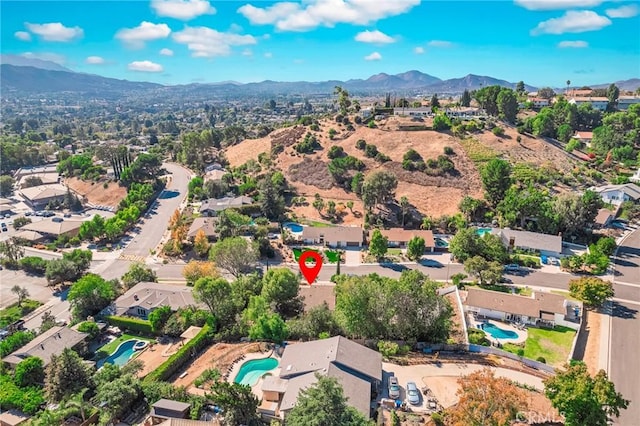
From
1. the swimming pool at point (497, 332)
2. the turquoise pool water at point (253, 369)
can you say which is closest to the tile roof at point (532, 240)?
the swimming pool at point (497, 332)

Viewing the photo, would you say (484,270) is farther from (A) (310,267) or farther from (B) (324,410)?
(B) (324,410)

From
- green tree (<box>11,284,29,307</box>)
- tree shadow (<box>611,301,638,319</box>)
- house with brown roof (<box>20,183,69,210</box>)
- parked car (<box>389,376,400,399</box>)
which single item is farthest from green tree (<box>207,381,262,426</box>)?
house with brown roof (<box>20,183,69,210</box>)

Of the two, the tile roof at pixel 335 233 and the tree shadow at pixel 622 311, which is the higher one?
the tile roof at pixel 335 233

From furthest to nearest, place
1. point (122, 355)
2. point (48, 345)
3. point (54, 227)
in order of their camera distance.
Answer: point (54, 227)
point (122, 355)
point (48, 345)

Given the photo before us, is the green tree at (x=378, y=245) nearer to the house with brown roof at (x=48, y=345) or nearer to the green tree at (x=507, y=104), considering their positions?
the house with brown roof at (x=48, y=345)

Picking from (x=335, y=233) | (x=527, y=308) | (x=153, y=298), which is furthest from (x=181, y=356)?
(x=527, y=308)

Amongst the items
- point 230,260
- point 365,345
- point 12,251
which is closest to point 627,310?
point 365,345
